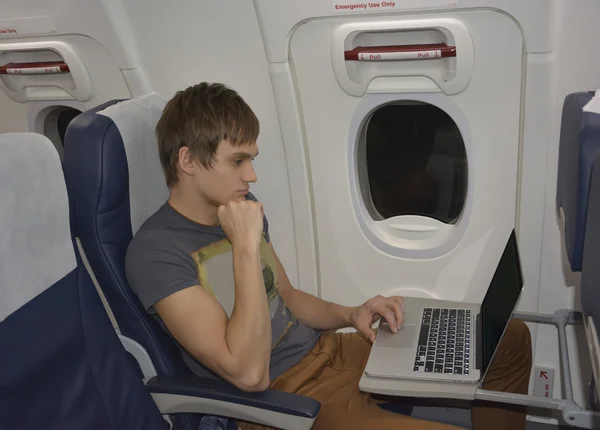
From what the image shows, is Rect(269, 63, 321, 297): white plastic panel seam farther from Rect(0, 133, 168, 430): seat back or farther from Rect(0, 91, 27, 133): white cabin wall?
Rect(0, 91, 27, 133): white cabin wall

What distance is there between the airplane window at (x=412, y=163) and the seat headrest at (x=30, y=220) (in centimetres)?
122

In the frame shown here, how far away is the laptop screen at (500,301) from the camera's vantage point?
1576mm

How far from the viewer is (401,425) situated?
163 centimetres

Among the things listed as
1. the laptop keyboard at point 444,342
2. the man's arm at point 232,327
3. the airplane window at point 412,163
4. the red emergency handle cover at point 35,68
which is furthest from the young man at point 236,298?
the red emergency handle cover at point 35,68

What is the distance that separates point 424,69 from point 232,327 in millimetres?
1061

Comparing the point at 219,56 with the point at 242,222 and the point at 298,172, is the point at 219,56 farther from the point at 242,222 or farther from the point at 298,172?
the point at 242,222

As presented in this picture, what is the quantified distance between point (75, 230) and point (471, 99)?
51.8 inches

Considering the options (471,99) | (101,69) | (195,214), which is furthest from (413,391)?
(101,69)

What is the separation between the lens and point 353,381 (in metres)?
1.91

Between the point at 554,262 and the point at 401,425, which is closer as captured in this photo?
the point at 401,425

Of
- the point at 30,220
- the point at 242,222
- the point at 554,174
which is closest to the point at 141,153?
the point at 242,222

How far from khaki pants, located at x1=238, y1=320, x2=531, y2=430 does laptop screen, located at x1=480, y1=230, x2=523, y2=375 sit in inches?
9.0

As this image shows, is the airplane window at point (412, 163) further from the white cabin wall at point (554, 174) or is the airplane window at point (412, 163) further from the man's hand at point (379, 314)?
the man's hand at point (379, 314)

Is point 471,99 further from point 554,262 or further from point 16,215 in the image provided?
point 16,215
